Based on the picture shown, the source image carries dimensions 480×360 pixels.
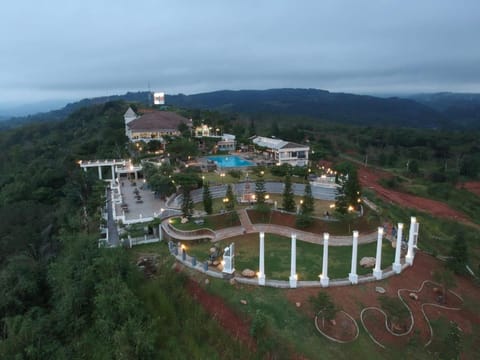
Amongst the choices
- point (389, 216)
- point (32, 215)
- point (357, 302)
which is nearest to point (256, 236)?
point (357, 302)

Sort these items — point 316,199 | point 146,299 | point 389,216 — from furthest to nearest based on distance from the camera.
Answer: point 316,199 < point 389,216 < point 146,299

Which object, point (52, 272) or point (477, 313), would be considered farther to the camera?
point (52, 272)

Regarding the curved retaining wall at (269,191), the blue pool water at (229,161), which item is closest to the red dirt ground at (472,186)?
the curved retaining wall at (269,191)

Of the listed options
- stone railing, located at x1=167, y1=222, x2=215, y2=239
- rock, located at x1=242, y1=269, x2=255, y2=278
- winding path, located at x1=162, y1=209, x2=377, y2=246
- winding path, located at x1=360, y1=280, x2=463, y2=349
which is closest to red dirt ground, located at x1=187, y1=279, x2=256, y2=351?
rock, located at x1=242, y1=269, x2=255, y2=278

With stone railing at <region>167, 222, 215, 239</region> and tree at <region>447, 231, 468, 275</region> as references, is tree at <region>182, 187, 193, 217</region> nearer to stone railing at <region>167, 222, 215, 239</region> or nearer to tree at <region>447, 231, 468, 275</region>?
stone railing at <region>167, 222, 215, 239</region>

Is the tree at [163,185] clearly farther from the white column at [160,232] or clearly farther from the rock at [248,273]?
the rock at [248,273]

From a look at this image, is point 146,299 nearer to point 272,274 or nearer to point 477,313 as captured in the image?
point 272,274
